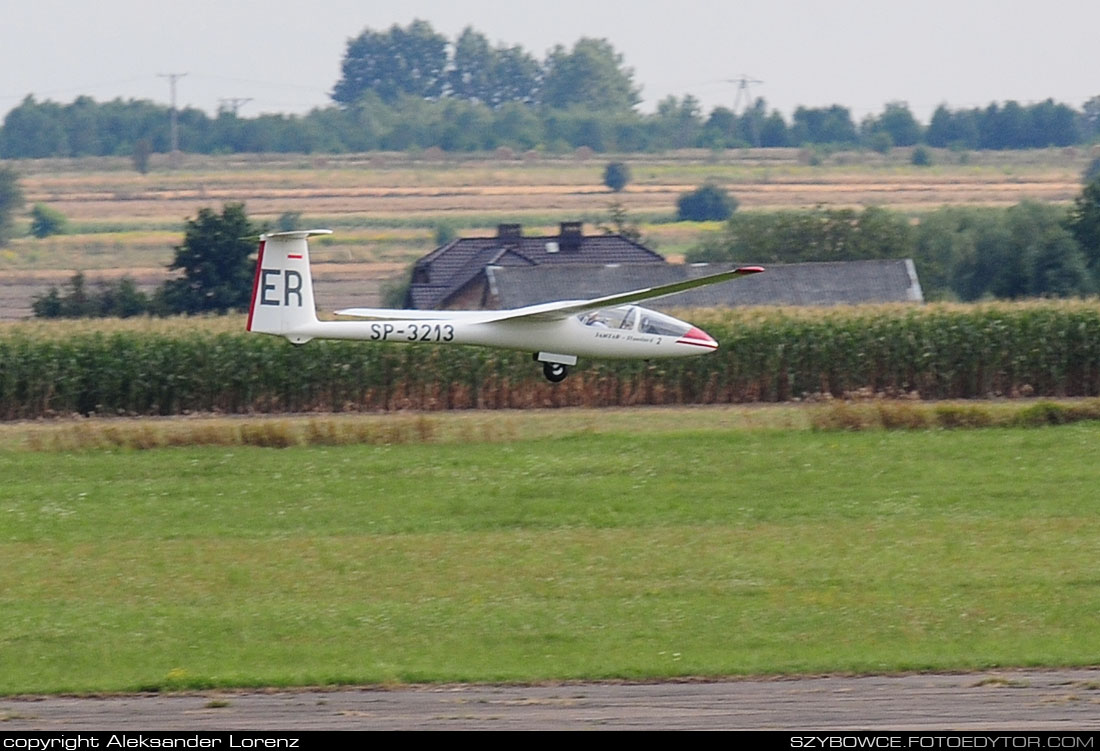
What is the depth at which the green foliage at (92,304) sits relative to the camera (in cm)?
5338

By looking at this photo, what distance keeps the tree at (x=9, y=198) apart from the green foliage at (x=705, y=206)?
141 ft

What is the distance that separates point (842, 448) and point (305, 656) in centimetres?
1326

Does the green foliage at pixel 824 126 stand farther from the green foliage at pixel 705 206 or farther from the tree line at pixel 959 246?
the tree line at pixel 959 246

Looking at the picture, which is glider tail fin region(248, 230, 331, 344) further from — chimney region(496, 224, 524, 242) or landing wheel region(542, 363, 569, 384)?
chimney region(496, 224, 524, 242)

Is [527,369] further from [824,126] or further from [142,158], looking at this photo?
[824,126]

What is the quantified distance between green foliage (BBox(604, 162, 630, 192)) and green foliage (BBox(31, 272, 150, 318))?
7288 cm

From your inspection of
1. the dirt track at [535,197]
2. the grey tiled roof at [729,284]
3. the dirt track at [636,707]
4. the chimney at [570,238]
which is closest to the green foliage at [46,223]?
the dirt track at [535,197]

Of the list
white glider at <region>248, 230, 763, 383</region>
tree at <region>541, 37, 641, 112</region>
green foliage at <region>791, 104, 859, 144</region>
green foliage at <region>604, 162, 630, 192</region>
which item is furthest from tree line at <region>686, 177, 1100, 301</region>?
tree at <region>541, 37, 641, 112</region>

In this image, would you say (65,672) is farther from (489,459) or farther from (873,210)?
(873,210)

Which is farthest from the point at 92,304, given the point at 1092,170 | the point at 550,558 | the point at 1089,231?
the point at 1092,170

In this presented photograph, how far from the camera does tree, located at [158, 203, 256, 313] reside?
55.1 m

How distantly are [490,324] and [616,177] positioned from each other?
333 ft

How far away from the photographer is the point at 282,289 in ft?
81.0
